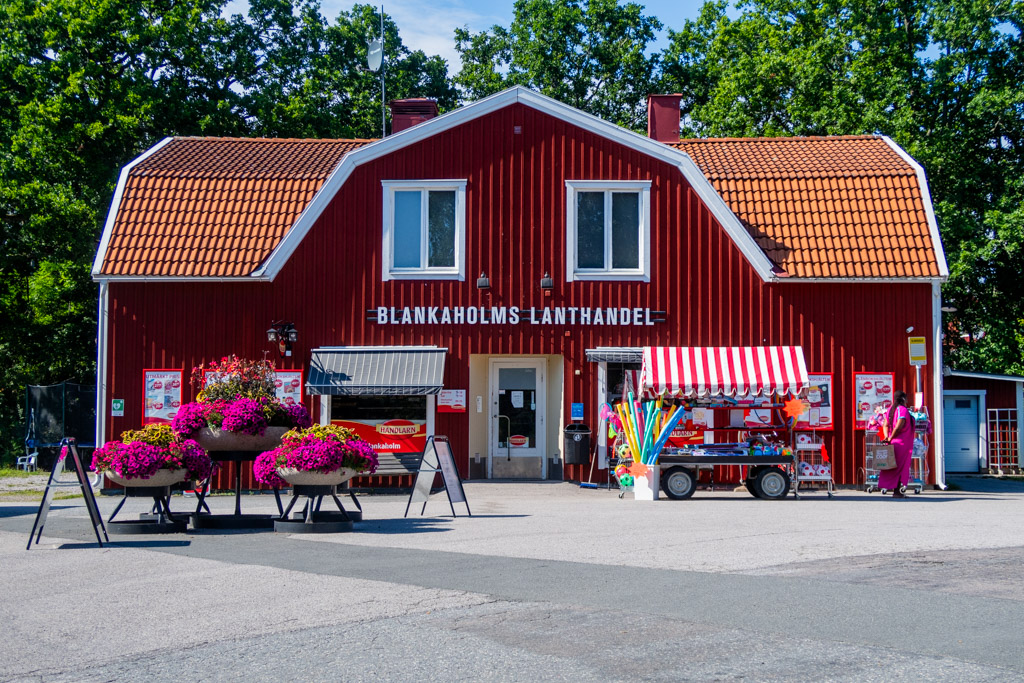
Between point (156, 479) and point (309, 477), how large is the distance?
1735mm

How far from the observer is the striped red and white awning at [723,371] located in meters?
19.4

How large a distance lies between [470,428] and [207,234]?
20.2ft

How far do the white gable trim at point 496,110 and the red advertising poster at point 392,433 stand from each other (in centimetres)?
324

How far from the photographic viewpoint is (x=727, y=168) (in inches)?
924

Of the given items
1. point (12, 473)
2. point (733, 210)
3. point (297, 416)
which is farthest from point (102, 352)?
point (733, 210)

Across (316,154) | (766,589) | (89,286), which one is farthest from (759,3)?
(766,589)

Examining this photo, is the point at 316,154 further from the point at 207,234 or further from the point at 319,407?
the point at 319,407

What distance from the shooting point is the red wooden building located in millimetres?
21453

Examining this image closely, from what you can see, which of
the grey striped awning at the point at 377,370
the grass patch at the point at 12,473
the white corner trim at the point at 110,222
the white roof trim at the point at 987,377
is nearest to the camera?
the grey striped awning at the point at 377,370

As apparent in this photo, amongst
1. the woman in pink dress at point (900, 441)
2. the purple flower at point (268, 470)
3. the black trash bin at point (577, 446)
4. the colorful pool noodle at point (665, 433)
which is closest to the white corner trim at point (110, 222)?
the black trash bin at point (577, 446)

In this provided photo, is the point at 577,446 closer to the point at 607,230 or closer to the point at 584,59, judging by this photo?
the point at 607,230

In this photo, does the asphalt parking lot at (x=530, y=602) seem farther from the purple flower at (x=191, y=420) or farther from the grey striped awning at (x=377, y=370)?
the grey striped awning at (x=377, y=370)

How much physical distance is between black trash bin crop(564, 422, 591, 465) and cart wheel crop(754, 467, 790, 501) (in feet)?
11.8

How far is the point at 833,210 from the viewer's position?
22.2 metres
